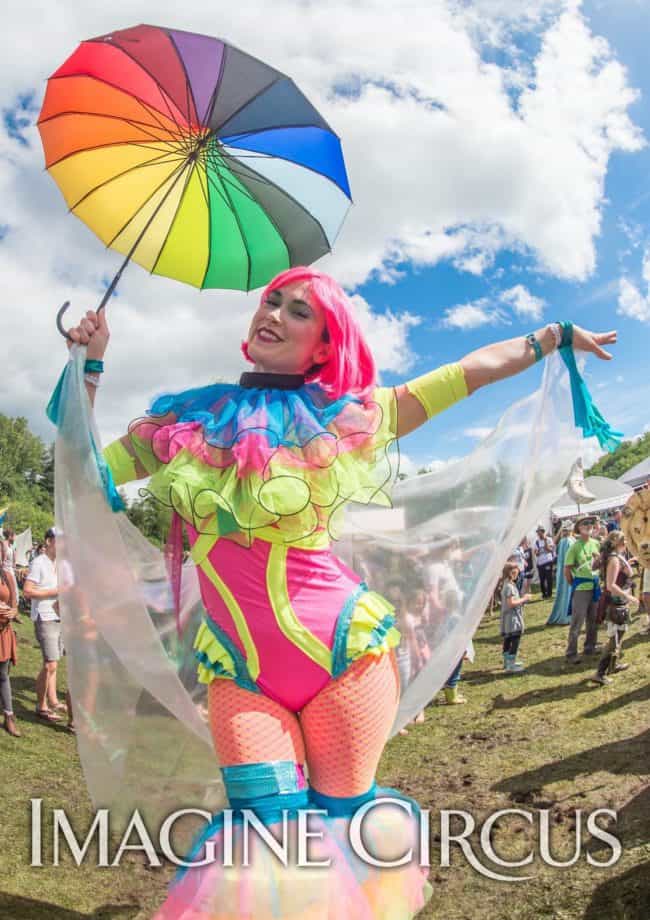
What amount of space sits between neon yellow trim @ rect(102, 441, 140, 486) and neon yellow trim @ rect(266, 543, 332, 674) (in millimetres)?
549

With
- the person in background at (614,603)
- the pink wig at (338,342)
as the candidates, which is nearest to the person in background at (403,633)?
the pink wig at (338,342)

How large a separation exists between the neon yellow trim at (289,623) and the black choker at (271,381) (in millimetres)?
510

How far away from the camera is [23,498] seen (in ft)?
185

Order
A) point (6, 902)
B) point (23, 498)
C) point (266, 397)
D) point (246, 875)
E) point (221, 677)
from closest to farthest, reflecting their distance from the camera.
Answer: point (246, 875) < point (221, 677) < point (266, 397) < point (6, 902) < point (23, 498)

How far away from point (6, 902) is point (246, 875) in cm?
187

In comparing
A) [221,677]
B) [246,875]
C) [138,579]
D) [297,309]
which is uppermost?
[297,309]

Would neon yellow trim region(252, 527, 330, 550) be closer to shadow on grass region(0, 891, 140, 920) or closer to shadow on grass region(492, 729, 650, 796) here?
shadow on grass region(0, 891, 140, 920)

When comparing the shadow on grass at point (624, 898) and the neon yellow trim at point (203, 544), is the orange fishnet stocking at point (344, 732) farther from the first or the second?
the shadow on grass at point (624, 898)

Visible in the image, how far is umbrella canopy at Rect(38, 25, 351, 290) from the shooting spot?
86.7 inches

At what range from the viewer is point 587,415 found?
2.39m

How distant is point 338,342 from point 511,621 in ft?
21.1

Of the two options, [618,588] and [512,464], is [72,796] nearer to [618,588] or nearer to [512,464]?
[512,464]

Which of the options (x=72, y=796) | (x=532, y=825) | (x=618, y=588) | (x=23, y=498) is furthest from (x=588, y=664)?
(x=23, y=498)

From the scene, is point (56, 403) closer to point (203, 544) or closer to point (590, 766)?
point (203, 544)
